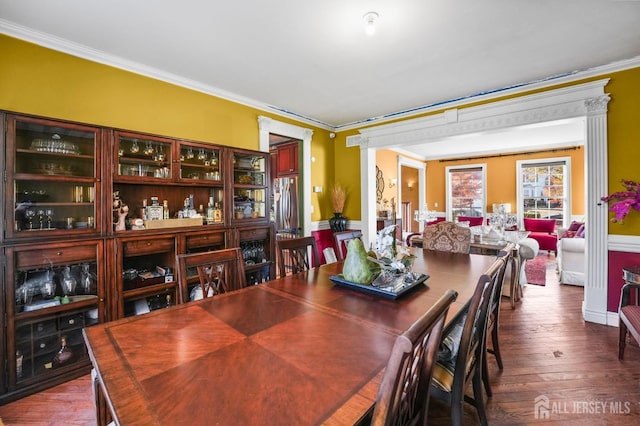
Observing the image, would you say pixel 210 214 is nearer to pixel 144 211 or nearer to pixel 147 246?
pixel 144 211

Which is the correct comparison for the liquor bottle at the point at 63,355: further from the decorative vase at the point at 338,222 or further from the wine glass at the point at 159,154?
the decorative vase at the point at 338,222

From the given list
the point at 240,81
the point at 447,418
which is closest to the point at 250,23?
the point at 240,81

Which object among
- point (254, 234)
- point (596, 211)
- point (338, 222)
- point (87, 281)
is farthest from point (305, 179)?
point (596, 211)

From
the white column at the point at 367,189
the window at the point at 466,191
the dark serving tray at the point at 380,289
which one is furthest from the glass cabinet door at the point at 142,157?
the window at the point at 466,191

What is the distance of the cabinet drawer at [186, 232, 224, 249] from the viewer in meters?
2.75

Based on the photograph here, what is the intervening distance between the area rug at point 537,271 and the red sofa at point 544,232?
1.65ft

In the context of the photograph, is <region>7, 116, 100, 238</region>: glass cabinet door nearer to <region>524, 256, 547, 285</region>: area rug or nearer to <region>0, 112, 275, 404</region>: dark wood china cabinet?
<region>0, 112, 275, 404</region>: dark wood china cabinet

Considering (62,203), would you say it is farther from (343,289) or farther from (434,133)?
(434,133)

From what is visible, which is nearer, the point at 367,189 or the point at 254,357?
the point at 254,357

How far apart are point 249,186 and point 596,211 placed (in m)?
3.78

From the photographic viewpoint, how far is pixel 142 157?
260 centimetres

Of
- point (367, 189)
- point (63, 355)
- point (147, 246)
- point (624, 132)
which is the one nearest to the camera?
point (63, 355)

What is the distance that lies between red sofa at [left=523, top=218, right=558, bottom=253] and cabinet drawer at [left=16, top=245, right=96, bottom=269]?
798 cm

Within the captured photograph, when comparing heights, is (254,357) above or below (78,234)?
below
